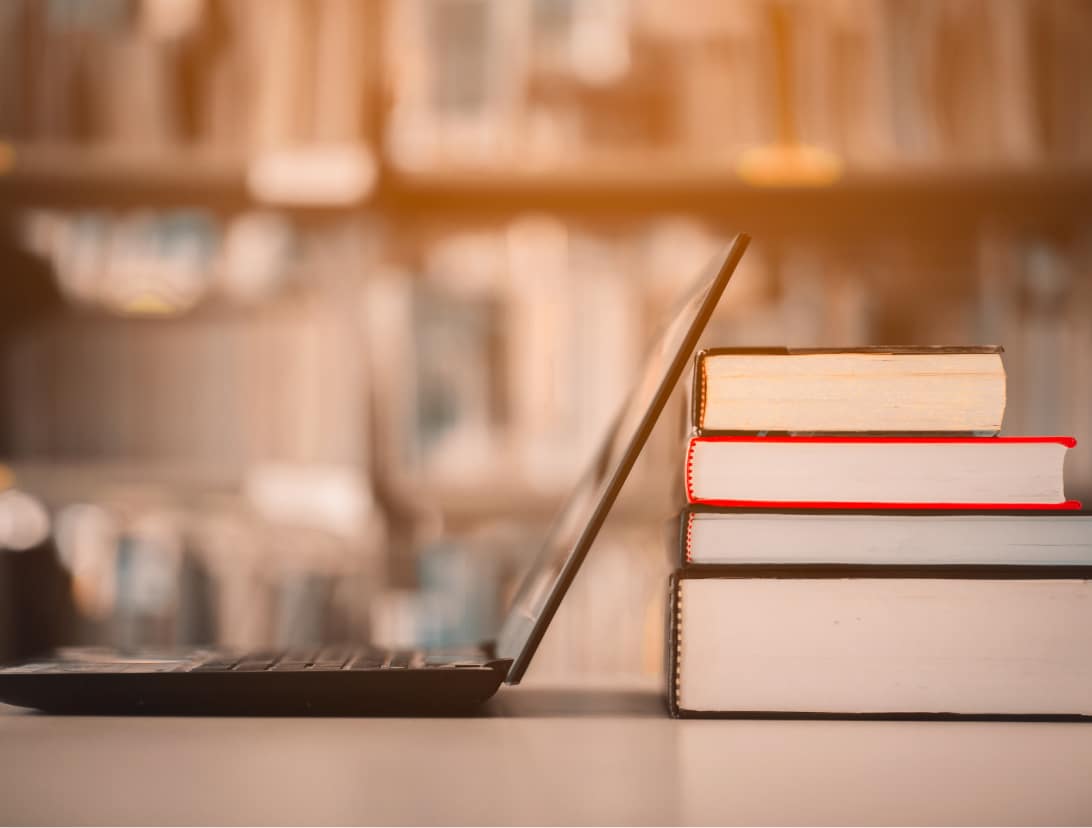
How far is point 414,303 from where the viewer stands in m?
1.32

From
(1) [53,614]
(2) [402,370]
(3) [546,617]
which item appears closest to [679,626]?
(3) [546,617]

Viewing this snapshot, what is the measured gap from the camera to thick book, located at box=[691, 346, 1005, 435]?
49 centimetres

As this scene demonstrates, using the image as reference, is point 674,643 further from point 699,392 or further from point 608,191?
point 608,191

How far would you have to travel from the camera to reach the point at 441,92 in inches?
52.0

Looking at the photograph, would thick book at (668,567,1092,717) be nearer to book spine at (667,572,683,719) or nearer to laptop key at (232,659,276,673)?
book spine at (667,572,683,719)

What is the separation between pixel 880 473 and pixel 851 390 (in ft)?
0.15

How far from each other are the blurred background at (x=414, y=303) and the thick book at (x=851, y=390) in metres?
0.81

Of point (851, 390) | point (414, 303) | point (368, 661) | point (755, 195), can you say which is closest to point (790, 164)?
point (755, 195)

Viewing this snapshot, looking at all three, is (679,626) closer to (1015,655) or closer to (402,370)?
(1015,655)

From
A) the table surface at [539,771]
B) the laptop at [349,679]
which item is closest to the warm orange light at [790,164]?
the laptop at [349,679]

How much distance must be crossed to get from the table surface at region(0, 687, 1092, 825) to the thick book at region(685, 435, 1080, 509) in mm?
117

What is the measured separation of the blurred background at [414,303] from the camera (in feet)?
4.30

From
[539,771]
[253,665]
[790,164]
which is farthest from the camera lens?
[790,164]

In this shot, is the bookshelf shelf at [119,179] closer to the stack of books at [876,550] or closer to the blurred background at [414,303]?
the blurred background at [414,303]
